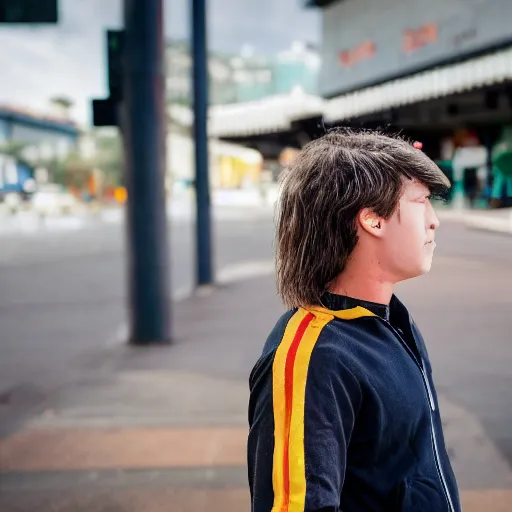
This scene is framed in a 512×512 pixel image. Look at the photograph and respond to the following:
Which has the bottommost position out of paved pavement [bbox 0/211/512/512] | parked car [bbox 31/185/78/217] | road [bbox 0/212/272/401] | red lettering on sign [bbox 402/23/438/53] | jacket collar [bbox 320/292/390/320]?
parked car [bbox 31/185/78/217]

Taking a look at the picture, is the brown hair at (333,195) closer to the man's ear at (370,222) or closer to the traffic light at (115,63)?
the man's ear at (370,222)

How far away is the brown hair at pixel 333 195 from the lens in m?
1.34

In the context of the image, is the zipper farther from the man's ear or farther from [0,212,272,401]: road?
[0,212,272,401]: road

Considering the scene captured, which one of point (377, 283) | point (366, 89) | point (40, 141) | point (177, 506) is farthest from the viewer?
point (40, 141)

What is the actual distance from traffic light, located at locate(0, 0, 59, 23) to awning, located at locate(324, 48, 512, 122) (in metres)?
15.1

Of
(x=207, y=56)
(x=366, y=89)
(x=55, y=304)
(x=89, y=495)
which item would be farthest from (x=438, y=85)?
(x=89, y=495)

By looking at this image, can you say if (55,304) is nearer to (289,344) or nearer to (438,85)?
(289,344)

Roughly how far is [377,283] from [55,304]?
7.90 m

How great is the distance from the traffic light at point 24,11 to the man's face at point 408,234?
5.39 m

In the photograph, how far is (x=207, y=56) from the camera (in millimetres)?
10117

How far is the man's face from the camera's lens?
1.37m

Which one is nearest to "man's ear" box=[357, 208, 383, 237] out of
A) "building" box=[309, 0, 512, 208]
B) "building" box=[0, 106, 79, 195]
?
"building" box=[309, 0, 512, 208]

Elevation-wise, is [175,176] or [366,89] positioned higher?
[366,89]

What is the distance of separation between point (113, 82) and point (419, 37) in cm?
2624
